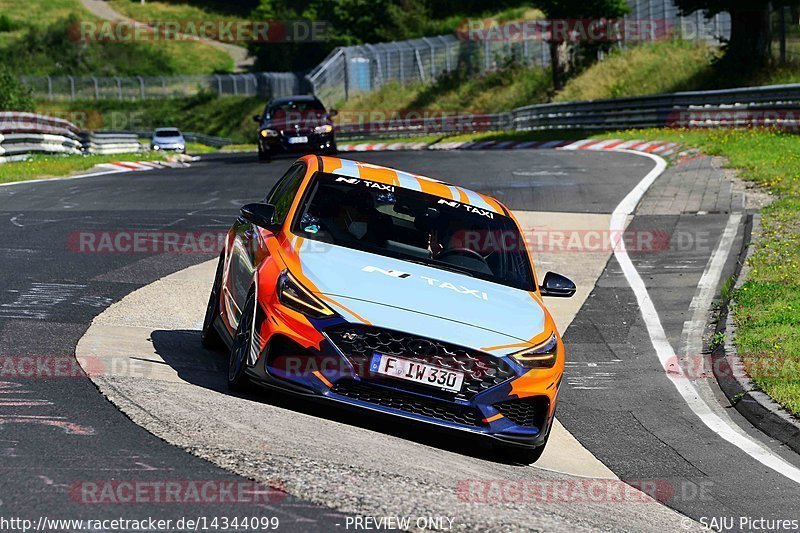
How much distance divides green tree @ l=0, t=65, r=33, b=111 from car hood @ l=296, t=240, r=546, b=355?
39.9m

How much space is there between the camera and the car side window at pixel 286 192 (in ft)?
27.8

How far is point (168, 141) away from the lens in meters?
54.0

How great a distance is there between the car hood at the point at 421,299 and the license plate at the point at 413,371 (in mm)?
173

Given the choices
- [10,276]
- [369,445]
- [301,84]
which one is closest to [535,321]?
[369,445]

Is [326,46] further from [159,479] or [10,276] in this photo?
[159,479]

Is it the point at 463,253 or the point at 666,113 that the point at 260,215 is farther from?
the point at 666,113

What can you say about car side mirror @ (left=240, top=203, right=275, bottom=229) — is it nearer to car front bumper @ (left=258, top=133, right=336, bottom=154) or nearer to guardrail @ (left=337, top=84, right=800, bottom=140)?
guardrail @ (left=337, top=84, right=800, bottom=140)

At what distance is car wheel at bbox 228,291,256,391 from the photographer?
7.28m

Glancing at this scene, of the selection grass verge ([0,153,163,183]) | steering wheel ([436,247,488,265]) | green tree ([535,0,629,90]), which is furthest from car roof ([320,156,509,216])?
green tree ([535,0,629,90])

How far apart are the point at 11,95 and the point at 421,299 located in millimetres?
42236

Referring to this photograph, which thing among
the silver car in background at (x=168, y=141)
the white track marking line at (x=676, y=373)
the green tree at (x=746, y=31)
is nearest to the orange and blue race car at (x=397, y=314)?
the white track marking line at (x=676, y=373)

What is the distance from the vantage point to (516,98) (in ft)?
177

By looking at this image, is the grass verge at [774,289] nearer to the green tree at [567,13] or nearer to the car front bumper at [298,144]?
the car front bumper at [298,144]

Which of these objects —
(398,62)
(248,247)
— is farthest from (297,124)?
(398,62)
